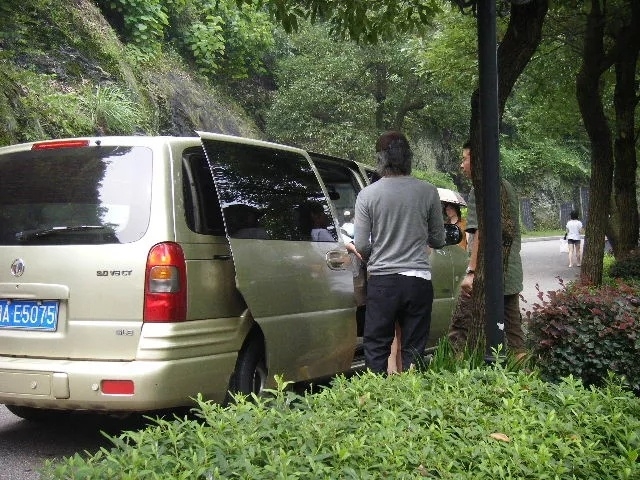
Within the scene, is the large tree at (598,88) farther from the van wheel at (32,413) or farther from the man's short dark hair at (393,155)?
the van wheel at (32,413)

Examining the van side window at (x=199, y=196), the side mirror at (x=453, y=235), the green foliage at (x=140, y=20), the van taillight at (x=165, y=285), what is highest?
the green foliage at (x=140, y=20)

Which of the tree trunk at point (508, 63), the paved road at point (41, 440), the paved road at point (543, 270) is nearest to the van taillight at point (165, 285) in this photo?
the paved road at point (41, 440)

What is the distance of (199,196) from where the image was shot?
498 centimetres

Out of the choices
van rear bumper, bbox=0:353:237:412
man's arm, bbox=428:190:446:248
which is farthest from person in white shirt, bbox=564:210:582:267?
van rear bumper, bbox=0:353:237:412

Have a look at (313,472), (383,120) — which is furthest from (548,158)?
(313,472)

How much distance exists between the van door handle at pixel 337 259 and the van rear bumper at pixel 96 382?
1.43 m

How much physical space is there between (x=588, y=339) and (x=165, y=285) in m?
2.66

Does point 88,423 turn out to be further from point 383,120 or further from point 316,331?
point 383,120

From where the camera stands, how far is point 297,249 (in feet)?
18.1

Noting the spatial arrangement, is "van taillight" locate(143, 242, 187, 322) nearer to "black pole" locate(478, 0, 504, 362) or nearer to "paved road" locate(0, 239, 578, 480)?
"paved road" locate(0, 239, 578, 480)

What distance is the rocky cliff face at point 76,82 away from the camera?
12148 millimetres

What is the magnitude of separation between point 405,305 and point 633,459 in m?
2.38

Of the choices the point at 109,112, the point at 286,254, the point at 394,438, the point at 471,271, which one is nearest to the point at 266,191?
the point at 286,254

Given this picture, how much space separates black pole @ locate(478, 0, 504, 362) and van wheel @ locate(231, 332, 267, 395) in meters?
1.41
